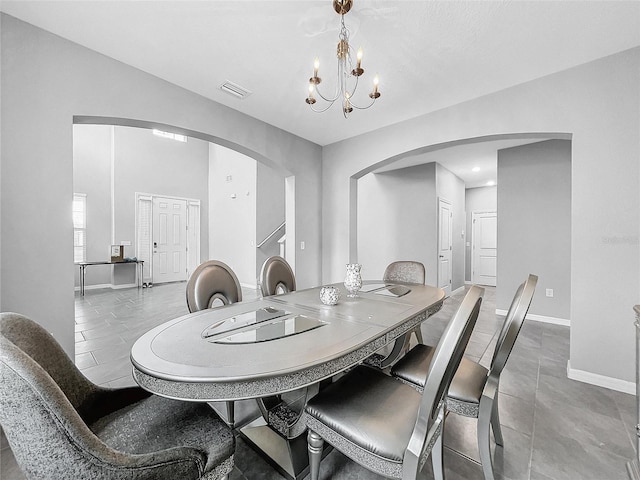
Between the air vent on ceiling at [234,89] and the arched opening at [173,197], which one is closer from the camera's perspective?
the air vent on ceiling at [234,89]

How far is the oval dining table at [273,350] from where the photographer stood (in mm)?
887

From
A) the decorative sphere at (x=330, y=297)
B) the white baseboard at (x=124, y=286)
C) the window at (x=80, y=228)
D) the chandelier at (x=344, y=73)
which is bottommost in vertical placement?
the white baseboard at (x=124, y=286)

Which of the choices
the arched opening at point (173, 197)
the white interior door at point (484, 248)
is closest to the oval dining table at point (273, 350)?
the arched opening at point (173, 197)

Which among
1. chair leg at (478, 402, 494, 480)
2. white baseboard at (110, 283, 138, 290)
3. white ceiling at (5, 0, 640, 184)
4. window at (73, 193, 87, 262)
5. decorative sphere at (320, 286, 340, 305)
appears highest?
white ceiling at (5, 0, 640, 184)

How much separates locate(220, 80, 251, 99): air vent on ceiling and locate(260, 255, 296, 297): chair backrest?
5.91 ft

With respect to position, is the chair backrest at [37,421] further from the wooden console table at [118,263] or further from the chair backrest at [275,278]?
the wooden console table at [118,263]

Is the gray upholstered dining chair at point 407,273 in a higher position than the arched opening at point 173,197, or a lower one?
lower

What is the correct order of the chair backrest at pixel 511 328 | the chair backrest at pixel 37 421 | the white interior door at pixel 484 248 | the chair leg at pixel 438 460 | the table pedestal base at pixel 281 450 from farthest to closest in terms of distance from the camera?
1. the white interior door at pixel 484 248
2. the table pedestal base at pixel 281 450
3. the chair backrest at pixel 511 328
4. the chair leg at pixel 438 460
5. the chair backrest at pixel 37 421

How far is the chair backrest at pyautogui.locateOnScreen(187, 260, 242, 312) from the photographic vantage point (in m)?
1.82

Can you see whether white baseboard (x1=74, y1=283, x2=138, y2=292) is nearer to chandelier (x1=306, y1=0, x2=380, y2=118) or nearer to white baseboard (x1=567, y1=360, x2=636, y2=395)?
chandelier (x1=306, y1=0, x2=380, y2=118)

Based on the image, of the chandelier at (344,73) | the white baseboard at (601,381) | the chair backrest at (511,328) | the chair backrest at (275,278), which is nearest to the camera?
the chair backrest at (511,328)

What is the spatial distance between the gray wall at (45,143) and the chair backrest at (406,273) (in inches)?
116

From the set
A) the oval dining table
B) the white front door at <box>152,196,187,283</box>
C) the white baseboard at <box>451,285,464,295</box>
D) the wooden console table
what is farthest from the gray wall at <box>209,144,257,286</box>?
the oval dining table

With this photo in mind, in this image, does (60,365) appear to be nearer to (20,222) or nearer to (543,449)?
(20,222)
